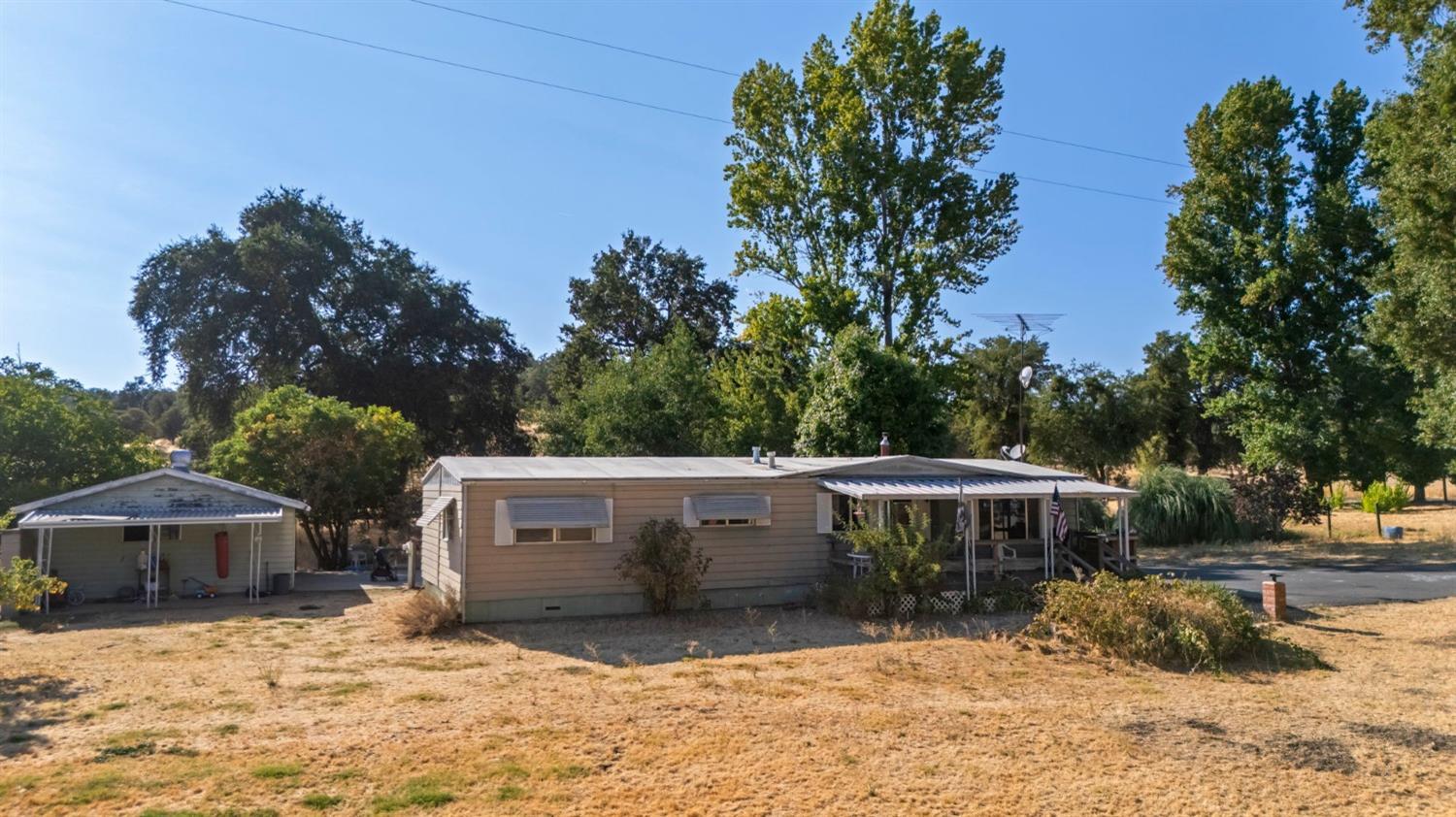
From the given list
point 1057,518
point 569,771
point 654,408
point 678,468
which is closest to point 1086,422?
point 654,408

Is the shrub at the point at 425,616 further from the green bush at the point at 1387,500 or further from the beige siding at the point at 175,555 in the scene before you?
the green bush at the point at 1387,500

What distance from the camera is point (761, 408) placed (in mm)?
29797

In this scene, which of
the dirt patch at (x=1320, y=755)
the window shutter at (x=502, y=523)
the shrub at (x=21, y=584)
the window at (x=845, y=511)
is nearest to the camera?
the dirt patch at (x=1320, y=755)

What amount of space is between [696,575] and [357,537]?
1675 cm

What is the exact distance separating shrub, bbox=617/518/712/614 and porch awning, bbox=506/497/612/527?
68cm

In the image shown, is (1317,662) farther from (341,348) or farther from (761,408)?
(341,348)

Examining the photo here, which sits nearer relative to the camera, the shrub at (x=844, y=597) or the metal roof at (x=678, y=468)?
the shrub at (x=844, y=597)

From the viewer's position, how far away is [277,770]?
269 inches

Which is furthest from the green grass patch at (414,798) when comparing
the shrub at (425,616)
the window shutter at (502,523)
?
the window shutter at (502,523)

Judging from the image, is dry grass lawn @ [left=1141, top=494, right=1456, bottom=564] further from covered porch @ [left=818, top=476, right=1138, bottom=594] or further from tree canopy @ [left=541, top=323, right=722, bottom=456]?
tree canopy @ [left=541, top=323, right=722, bottom=456]

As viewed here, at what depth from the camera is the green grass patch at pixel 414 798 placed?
→ 6.15 m

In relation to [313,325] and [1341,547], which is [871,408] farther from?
[313,325]

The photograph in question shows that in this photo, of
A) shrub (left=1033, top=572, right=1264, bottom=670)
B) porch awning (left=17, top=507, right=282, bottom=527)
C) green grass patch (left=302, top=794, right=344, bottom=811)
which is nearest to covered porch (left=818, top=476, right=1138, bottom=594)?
shrub (left=1033, top=572, right=1264, bottom=670)

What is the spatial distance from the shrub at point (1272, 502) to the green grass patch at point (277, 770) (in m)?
30.3
